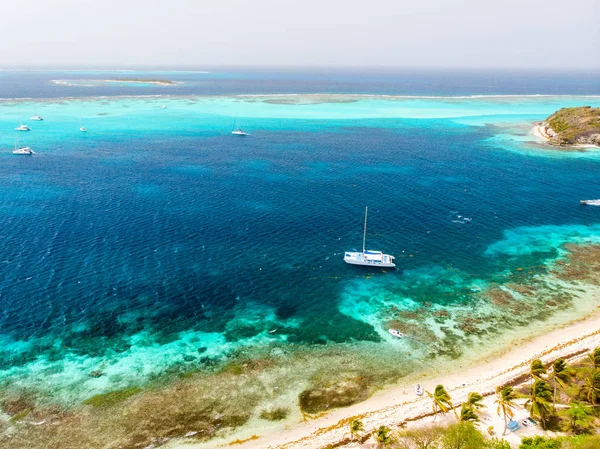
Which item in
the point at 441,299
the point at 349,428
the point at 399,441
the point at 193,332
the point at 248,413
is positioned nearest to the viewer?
the point at 399,441

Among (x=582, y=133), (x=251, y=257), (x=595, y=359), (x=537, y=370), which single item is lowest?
(x=251, y=257)

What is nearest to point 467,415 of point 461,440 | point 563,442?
point 461,440

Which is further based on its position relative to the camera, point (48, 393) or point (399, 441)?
point (48, 393)

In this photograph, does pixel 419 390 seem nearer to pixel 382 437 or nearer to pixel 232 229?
pixel 382 437

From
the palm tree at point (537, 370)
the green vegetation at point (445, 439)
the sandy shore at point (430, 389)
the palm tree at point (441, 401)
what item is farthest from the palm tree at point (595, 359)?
the palm tree at point (441, 401)

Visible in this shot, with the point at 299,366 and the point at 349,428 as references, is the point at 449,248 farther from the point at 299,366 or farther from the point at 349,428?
the point at 349,428

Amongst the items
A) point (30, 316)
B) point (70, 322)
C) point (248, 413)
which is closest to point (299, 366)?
point (248, 413)

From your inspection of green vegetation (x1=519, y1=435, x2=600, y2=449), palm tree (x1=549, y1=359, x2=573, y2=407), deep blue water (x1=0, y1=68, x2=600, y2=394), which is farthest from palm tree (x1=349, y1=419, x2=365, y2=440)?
palm tree (x1=549, y1=359, x2=573, y2=407)

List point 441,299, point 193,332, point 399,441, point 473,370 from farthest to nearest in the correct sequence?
point 441,299 → point 193,332 → point 473,370 → point 399,441
